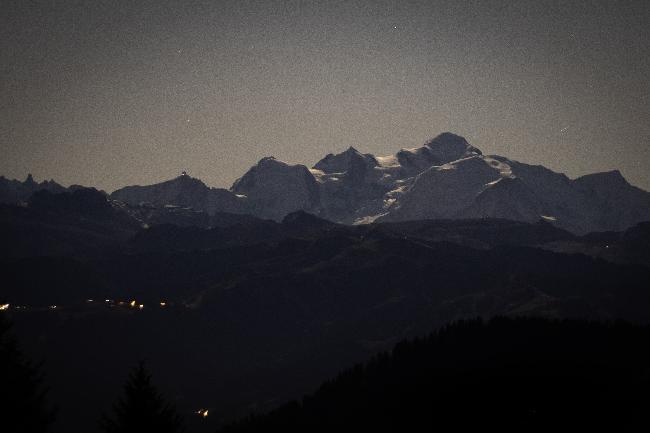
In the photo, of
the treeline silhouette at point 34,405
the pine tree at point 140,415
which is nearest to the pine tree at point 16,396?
the treeline silhouette at point 34,405

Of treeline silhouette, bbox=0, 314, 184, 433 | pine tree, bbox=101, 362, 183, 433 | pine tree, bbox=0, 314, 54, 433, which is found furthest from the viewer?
pine tree, bbox=0, 314, 54, 433

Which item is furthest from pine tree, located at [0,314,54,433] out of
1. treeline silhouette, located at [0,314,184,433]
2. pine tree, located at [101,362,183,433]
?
pine tree, located at [101,362,183,433]

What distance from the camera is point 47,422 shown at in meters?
65.1

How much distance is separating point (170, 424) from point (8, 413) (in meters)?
12.7

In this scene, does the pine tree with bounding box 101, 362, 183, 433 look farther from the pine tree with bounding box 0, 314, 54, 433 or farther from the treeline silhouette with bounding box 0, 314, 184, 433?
the pine tree with bounding box 0, 314, 54, 433

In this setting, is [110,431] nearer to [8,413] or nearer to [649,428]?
[8,413]

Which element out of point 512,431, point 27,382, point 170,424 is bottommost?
point 512,431

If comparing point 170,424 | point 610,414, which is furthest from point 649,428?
point 170,424

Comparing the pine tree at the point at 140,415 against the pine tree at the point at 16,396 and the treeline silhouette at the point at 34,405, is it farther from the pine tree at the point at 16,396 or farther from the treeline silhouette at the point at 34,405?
the pine tree at the point at 16,396

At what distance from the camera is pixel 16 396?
205 ft

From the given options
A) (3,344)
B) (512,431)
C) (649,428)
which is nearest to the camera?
(3,344)

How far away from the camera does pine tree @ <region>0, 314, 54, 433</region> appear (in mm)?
61000

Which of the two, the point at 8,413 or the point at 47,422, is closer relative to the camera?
the point at 8,413

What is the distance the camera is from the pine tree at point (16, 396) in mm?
61000
